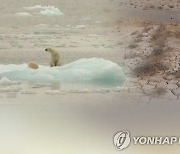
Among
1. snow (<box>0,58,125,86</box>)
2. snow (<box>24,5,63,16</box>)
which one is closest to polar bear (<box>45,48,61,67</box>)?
snow (<box>0,58,125,86</box>)

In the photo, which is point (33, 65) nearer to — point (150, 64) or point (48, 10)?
point (48, 10)

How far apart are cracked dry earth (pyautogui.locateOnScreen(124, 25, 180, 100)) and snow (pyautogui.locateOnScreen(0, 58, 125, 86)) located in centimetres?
4

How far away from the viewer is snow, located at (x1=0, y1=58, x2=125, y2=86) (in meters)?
1.19

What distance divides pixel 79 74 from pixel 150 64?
238 millimetres

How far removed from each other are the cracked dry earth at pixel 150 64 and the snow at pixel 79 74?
45 mm

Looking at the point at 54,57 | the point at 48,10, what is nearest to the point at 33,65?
the point at 54,57

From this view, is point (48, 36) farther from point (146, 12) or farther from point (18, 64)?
point (146, 12)

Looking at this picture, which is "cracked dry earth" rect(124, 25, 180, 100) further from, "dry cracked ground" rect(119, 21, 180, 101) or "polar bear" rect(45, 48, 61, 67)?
"polar bear" rect(45, 48, 61, 67)

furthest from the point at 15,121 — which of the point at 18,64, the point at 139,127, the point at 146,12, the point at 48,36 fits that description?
the point at 146,12

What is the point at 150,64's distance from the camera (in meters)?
1.20

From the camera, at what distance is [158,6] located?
47.0 inches

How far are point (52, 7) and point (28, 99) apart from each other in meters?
0.31

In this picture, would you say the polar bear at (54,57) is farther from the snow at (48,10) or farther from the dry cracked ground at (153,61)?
the dry cracked ground at (153,61)

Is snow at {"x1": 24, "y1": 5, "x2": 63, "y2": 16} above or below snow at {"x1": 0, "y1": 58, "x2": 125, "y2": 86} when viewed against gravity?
above
